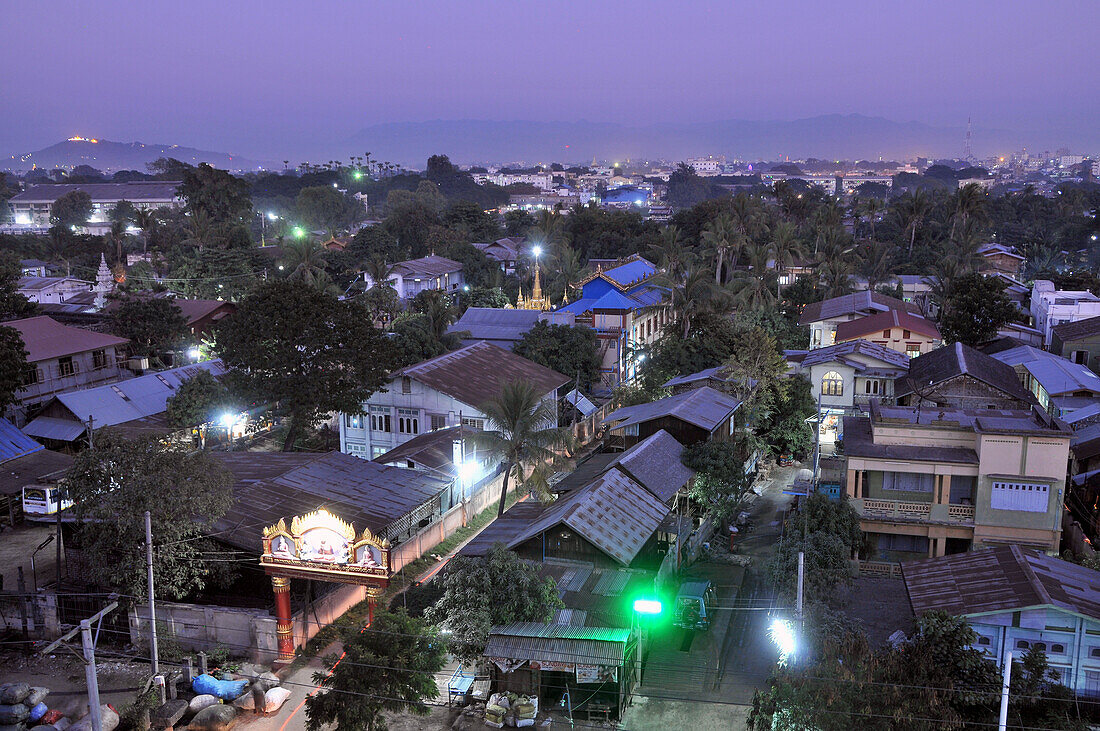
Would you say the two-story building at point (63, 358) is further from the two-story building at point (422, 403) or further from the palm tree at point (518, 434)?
the palm tree at point (518, 434)

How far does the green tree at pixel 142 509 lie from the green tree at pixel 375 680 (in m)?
6.32

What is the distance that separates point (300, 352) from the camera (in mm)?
33812

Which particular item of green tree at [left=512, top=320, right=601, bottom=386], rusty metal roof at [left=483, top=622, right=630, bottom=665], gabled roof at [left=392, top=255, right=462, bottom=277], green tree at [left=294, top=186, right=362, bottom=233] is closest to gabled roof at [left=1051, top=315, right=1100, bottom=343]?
green tree at [left=512, top=320, right=601, bottom=386]

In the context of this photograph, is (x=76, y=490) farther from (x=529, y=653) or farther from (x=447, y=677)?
(x=529, y=653)

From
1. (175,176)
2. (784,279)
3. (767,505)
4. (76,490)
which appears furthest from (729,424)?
→ (175,176)

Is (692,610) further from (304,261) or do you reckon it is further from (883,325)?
(304,261)

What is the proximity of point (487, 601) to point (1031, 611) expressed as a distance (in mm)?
12044

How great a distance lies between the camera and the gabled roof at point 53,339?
136 feet

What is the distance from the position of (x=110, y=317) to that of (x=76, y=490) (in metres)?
32.1

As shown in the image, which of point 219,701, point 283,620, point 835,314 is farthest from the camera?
point 835,314

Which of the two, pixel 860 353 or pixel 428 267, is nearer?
pixel 860 353

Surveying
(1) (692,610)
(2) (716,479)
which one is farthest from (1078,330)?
(1) (692,610)

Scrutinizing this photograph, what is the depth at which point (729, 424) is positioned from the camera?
3391cm

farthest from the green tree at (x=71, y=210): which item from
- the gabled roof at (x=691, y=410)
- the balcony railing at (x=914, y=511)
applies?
the balcony railing at (x=914, y=511)
